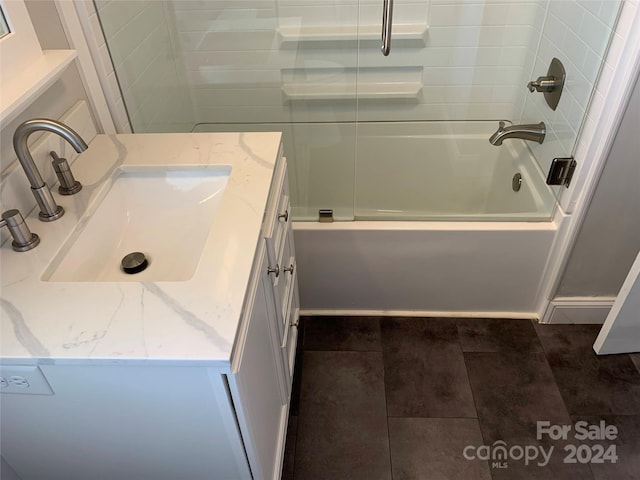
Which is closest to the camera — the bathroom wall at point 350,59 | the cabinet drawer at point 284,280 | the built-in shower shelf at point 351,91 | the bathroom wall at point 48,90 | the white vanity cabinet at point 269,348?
the white vanity cabinet at point 269,348

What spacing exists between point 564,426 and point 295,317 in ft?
3.10

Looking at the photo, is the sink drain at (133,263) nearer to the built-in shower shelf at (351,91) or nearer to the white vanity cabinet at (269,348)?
the white vanity cabinet at (269,348)

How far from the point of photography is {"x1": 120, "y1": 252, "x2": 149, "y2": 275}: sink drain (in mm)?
1142

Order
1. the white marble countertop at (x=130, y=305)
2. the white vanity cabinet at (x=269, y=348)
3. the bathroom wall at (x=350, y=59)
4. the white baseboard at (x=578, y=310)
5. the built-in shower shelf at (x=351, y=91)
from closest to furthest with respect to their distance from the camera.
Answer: the white marble countertop at (x=130, y=305)
the white vanity cabinet at (x=269, y=348)
the white baseboard at (x=578, y=310)
the bathroom wall at (x=350, y=59)
the built-in shower shelf at (x=351, y=91)

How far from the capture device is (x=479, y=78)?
217 centimetres

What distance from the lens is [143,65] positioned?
5.75ft

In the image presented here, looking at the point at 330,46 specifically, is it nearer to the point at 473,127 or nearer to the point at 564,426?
the point at 473,127

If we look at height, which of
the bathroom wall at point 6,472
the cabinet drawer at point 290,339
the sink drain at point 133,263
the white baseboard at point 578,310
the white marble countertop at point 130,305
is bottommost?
the white baseboard at point 578,310

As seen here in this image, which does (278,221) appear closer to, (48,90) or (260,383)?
(260,383)

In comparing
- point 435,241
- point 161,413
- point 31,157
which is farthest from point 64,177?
point 435,241

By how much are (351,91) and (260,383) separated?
1.48m

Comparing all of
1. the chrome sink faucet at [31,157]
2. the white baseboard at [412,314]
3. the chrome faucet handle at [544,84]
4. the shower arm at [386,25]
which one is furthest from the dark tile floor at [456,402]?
the shower arm at [386,25]

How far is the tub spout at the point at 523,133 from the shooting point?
1.85 meters

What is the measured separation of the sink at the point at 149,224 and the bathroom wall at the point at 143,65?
0.38 meters
